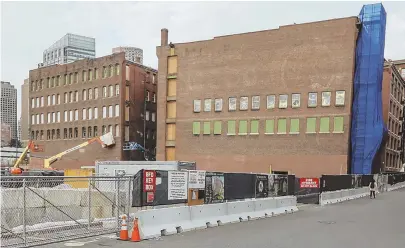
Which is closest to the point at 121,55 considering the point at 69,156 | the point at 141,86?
the point at 141,86

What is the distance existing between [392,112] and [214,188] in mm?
56714

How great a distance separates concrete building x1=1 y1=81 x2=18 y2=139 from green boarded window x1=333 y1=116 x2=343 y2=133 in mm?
132549

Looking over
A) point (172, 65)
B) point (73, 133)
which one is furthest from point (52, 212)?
point (73, 133)

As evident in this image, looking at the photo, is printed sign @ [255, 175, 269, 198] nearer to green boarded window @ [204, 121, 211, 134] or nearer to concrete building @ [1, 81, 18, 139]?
green boarded window @ [204, 121, 211, 134]

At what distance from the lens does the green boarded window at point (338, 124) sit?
49.2 metres

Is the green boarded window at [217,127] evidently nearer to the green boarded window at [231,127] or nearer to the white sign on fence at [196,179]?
the green boarded window at [231,127]

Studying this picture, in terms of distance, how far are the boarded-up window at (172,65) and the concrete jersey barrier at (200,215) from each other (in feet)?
149

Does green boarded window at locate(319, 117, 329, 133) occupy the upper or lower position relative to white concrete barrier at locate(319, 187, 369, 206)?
upper

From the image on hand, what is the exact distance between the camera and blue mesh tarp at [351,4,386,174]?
5034 centimetres

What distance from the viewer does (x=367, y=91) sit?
50.6 meters

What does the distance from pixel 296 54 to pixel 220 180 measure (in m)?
39.7

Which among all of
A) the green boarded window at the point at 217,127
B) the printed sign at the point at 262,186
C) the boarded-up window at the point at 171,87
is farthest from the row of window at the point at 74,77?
the printed sign at the point at 262,186

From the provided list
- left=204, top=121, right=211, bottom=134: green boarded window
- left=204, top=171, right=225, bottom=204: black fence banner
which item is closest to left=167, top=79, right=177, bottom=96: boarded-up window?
left=204, top=121, right=211, bottom=134: green boarded window

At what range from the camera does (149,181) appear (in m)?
12.5
